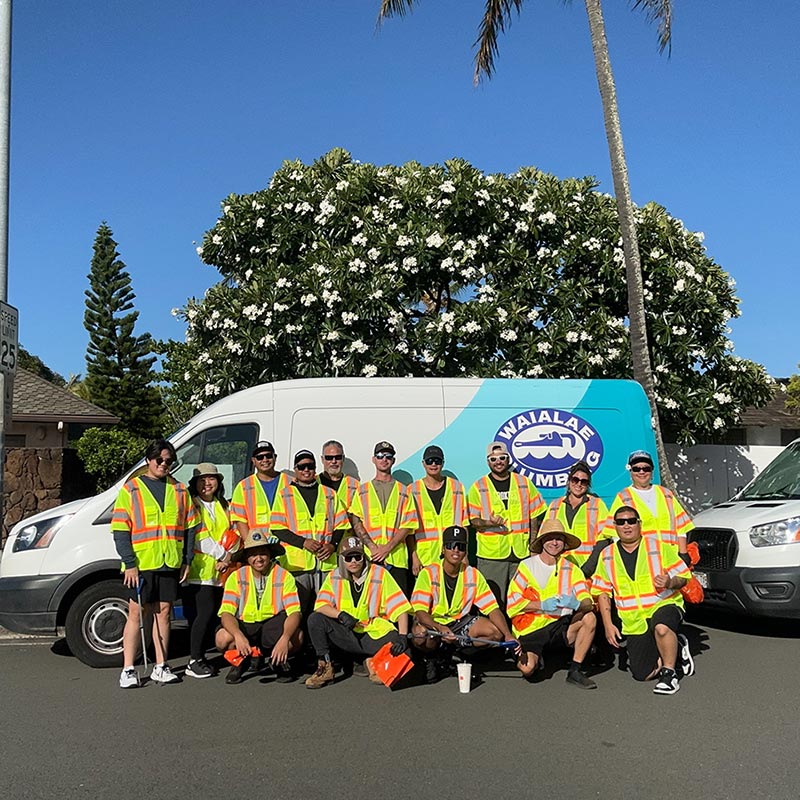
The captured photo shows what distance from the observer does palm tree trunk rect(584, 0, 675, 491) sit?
13102mm

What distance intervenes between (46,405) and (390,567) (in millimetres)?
18957

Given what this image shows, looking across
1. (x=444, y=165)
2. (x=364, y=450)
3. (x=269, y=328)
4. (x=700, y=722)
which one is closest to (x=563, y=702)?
(x=700, y=722)

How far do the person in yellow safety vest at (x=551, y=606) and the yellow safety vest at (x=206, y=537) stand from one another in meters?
2.41

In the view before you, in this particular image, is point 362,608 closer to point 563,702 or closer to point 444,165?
point 563,702

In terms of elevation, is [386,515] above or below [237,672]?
above

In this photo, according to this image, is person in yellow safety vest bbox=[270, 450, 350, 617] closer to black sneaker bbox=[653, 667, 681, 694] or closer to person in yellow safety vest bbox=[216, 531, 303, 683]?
person in yellow safety vest bbox=[216, 531, 303, 683]

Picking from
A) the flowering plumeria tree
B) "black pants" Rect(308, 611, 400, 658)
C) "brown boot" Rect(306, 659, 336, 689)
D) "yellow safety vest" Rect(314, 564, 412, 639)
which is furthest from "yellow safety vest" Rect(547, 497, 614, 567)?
the flowering plumeria tree

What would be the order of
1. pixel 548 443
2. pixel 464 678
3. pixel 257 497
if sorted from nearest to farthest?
pixel 464 678
pixel 257 497
pixel 548 443

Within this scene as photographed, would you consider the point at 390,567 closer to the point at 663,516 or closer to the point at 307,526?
the point at 307,526

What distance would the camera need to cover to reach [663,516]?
24.2 feet

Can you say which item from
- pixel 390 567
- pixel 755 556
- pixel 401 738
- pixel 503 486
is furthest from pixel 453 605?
pixel 755 556

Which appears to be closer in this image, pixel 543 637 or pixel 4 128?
pixel 543 637

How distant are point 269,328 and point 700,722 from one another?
10.5 m

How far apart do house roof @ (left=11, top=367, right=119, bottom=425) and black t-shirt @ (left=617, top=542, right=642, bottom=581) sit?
62.2 feet
